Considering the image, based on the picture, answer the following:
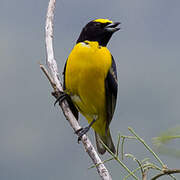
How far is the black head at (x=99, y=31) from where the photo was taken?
330cm

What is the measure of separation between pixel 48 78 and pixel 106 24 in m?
1.04

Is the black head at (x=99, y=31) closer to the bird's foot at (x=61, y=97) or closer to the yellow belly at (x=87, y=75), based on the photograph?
the yellow belly at (x=87, y=75)

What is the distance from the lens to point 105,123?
3.45 m

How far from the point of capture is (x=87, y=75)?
302cm

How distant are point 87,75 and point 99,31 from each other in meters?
0.55

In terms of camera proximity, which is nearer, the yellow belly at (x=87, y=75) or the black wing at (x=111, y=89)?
the yellow belly at (x=87, y=75)

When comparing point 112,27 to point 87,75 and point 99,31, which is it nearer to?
point 99,31

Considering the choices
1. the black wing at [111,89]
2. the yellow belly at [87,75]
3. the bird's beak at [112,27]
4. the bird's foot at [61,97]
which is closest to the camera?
the bird's foot at [61,97]

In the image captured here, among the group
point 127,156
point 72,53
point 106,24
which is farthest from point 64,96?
point 127,156

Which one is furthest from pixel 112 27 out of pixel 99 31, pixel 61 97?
pixel 61 97

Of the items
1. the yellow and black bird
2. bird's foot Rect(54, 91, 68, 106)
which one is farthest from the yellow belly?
bird's foot Rect(54, 91, 68, 106)

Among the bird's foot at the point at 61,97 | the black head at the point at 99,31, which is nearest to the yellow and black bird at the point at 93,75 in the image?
the black head at the point at 99,31

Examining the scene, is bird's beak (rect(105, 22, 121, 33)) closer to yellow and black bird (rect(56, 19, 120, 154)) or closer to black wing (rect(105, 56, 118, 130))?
yellow and black bird (rect(56, 19, 120, 154))

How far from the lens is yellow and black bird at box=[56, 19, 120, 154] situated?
3.04 metres
